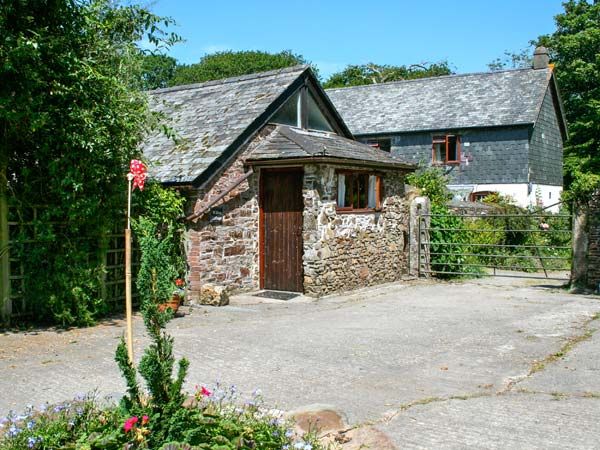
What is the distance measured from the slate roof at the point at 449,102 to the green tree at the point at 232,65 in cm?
2039

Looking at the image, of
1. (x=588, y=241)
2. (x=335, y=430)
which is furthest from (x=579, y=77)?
(x=335, y=430)

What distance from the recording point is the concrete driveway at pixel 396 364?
5945mm

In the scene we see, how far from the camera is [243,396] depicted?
265 inches

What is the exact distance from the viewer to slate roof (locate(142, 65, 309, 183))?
45.1 feet

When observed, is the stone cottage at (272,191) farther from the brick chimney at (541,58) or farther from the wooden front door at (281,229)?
the brick chimney at (541,58)

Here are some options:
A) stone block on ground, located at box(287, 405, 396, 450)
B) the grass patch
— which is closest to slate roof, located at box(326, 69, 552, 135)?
the grass patch

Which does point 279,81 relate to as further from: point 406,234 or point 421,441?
point 421,441

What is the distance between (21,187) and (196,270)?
403cm

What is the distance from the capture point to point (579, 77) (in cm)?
3541

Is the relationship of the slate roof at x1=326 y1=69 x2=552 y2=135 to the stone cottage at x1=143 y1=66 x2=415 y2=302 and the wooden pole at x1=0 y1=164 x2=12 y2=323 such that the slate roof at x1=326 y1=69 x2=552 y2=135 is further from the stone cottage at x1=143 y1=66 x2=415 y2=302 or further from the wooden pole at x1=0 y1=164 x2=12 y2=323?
the wooden pole at x1=0 y1=164 x2=12 y2=323

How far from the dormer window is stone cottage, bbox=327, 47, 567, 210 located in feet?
39.7

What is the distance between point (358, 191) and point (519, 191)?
1482 cm

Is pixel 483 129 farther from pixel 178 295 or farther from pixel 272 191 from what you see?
pixel 178 295

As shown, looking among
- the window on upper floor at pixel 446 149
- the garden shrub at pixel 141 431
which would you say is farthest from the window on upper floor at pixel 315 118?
the window on upper floor at pixel 446 149
